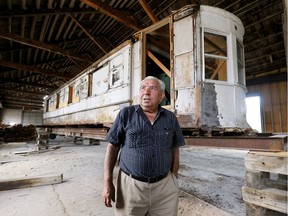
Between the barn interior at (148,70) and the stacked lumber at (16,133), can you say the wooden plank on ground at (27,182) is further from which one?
the stacked lumber at (16,133)

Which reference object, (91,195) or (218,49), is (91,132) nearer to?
(91,195)

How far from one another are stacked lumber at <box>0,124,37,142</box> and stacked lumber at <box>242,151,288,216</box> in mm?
16356

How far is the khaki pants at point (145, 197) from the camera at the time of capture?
167 cm

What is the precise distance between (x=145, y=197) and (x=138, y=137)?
55 cm

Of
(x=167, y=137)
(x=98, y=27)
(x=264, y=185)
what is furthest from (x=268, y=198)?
(x=98, y=27)

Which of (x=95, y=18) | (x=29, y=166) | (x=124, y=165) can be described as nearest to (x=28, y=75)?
(x=95, y=18)

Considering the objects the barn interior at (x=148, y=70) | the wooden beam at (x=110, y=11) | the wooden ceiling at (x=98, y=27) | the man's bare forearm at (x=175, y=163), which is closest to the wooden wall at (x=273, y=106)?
the barn interior at (x=148, y=70)

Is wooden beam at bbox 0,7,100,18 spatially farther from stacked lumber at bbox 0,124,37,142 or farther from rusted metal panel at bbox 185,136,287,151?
stacked lumber at bbox 0,124,37,142

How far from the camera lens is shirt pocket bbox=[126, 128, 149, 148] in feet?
5.77

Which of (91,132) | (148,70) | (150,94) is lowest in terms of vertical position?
(91,132)

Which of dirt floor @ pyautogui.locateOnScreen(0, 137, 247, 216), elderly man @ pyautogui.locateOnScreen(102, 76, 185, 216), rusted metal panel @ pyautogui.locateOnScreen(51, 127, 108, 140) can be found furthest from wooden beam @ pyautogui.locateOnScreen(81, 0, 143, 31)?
elderly man @ pyautogui.locateOnScreen(102, 76, 185, 216)

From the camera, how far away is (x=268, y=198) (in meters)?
1.72

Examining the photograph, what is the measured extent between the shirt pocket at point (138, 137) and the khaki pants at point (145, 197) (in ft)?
1.04

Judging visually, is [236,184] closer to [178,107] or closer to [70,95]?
[178,107]
